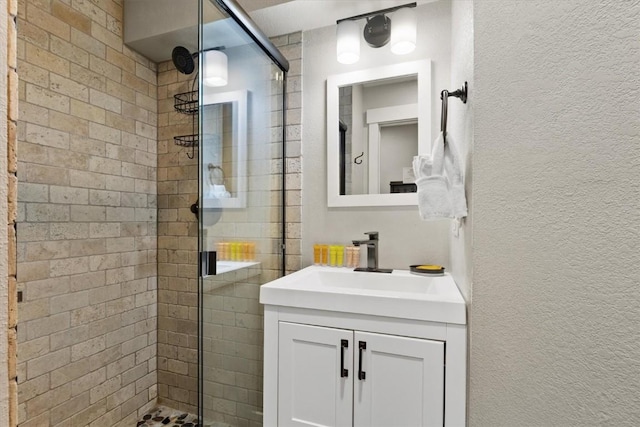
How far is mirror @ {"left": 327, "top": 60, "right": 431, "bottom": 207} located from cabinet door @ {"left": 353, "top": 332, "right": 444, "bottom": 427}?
82 cm

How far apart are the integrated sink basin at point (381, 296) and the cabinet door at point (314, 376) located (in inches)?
4.2

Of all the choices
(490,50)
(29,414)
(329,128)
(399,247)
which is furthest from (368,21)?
(29,414)

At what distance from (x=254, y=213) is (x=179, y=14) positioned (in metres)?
1.36

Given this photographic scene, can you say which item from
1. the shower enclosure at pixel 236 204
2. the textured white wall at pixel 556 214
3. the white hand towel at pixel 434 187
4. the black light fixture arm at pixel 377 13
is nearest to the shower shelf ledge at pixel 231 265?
the shower enclosure at pixel 236 204

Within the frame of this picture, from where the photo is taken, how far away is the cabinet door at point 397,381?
1036 millimetres

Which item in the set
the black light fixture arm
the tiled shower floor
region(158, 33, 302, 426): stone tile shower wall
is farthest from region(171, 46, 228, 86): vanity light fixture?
the tiled shower floor

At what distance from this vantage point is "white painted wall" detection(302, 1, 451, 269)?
1618 mm

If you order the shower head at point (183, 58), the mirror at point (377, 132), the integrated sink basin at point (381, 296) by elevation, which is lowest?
the integrated sink basin at point (381, 296)

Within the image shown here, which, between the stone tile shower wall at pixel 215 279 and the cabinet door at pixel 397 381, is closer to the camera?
the cabinet door at pixel 397 381

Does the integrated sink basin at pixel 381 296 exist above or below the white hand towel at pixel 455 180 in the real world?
below

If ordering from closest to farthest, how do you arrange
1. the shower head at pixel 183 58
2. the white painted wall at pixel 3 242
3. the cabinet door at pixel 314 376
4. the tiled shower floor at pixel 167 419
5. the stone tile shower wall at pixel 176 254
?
the white painted wall at pixel 3 242
the cabinet door at pixel 314 376
the shower head at pixel 183 58
the tiled shower floor at pixel 167 419
the stone tile shower wall at pixel 176 254

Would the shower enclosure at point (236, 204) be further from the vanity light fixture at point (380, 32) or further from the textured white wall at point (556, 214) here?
the textured white wall at point (556, 214)

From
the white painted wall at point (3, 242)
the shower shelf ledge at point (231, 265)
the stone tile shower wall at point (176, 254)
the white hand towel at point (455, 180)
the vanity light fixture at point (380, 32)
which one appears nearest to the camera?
the white painted wall at point (3, 242)

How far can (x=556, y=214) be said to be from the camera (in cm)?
68
